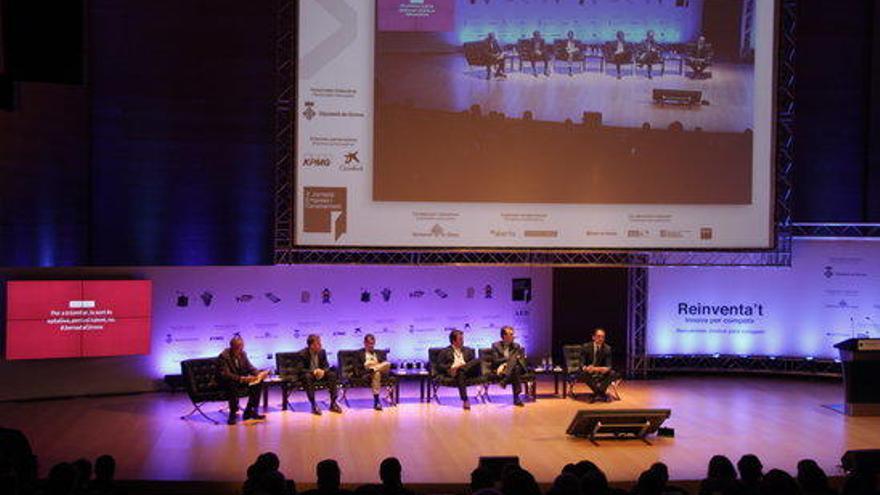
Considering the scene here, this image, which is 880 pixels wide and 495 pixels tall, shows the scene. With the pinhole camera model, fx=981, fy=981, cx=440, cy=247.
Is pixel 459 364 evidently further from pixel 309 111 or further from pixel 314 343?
pixel 309 111

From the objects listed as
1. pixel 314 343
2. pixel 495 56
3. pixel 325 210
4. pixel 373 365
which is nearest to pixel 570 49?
pixel 495 56

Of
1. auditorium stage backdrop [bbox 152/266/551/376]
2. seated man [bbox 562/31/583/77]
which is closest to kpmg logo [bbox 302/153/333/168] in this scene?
auditorium stage backdrop [bbox 152/266/551/376]

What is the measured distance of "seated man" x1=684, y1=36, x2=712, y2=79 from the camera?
12.5m

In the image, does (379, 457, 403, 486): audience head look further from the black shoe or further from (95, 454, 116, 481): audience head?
the black shoe

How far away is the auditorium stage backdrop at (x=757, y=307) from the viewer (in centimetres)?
1365

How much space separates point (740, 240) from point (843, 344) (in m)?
1.90

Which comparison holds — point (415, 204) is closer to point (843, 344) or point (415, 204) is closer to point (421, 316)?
point (421, 316)

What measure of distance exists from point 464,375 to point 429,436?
185 cm

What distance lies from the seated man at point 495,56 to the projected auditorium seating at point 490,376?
3465 mm

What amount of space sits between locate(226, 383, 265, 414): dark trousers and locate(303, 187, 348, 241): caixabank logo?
6.83 ft

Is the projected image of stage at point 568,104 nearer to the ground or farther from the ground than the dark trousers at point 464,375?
farther from the ground

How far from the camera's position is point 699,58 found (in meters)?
12.5

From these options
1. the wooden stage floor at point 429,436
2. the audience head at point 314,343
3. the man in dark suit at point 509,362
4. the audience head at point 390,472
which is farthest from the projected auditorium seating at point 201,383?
the audience head at point 390,472

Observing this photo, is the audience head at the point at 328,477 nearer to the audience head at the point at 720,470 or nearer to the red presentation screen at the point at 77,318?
the audience head at the point at 720,470
